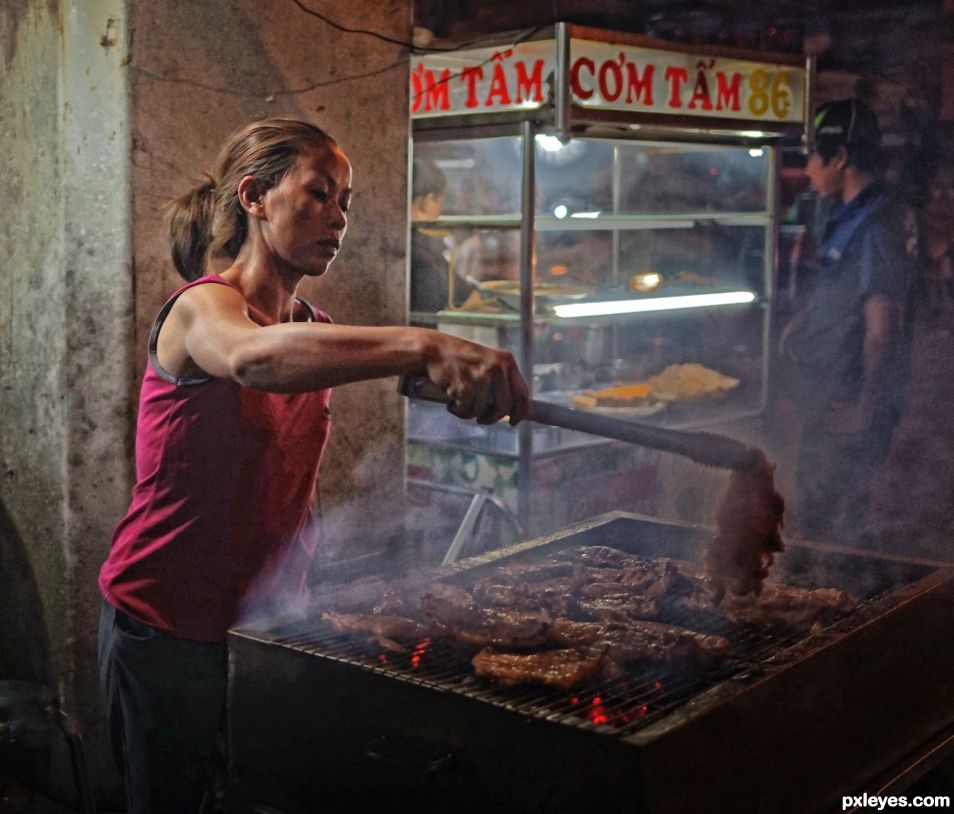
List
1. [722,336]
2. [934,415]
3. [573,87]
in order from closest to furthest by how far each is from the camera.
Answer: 1. [573,87]
2. [722,336]
3. [934,415]

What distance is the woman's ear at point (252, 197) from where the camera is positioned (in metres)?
3.34

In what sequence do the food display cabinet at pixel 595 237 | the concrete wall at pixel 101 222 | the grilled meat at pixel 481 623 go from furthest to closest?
the food display cabinet at pixel 595 237 < the concrete wall at pixel 101 222 < the grilled meat at pixel 481 623

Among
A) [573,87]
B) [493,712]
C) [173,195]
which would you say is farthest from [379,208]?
[493,712]

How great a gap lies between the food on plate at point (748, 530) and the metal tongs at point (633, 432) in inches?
2.6

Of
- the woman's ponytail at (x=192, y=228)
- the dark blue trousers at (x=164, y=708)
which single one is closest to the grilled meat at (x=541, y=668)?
the dark blue trousers at (x=164, y=708)

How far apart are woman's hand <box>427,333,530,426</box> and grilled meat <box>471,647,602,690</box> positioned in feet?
2.06

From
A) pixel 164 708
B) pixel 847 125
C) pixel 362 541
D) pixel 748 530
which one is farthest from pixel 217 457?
pixel 847 125


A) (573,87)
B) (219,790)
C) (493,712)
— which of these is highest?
(573,87)

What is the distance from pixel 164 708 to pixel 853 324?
5544 millimetres

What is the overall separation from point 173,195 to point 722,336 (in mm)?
5326

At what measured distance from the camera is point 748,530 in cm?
358

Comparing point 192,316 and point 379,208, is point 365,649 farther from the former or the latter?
point 379,208

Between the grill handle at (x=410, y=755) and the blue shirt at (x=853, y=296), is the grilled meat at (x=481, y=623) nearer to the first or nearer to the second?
the grill handle at (x=410, y=755)

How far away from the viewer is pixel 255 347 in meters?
2.85
